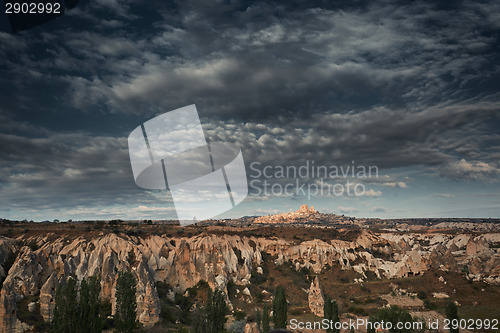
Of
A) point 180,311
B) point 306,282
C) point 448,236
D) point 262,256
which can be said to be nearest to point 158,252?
point 180,311

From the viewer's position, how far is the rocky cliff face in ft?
126

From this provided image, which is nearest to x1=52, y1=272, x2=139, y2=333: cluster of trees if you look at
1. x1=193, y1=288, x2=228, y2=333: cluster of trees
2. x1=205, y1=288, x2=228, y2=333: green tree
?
x1=193, y1=288, x2=228, y2=333: cluster of trees

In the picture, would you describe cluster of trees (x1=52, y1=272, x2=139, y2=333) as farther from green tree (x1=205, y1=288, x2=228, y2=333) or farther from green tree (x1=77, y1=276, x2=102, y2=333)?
green tree (x1=205, y1=288, x2=228, y2=333)

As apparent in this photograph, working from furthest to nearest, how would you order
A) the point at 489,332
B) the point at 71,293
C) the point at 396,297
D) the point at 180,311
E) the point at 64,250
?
1. the point at 396,297
2. the point at 64,250
3. the point at 180,311
4. the point at 489,332
5. the point at 71,293

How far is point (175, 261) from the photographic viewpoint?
2232 inches

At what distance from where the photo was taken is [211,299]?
3381cm

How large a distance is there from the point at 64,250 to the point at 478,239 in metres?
111

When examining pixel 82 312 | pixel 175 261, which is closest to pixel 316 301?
pixel 175 261

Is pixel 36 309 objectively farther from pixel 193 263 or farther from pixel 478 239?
pixel 478 239

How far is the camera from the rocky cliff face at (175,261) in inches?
1507

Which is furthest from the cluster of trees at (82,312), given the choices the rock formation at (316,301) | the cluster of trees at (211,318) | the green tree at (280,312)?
the rock formation at (316,301)

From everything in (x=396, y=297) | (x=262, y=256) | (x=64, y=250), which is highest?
(x=64, y=250)

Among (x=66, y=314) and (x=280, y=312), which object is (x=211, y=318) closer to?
(x=280, y=312)

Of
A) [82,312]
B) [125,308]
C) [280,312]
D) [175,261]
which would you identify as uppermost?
[82,312]
